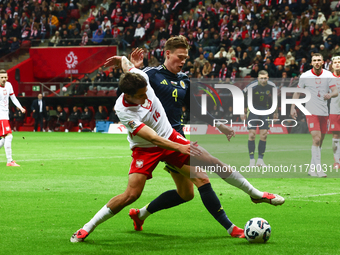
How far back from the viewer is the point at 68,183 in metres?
9.43

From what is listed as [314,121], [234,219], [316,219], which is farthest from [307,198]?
[314,121]

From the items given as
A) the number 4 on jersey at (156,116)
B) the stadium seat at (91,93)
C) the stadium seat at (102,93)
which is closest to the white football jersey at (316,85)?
the number 4 on jersey at (156,116)

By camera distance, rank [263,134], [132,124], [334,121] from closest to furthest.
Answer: [132,124]
[334,121]
[263,134]

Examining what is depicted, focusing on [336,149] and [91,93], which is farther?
[91,93]

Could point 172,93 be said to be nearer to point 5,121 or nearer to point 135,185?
point 135,185

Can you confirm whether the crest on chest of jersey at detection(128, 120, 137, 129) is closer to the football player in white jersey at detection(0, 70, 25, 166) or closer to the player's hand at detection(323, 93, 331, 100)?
the player's hand at detection(323, 93, 331, 100)

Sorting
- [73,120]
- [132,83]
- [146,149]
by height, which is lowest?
[73,120]

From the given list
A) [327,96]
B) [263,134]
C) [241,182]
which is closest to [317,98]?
[327,96]

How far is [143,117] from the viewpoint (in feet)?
16.5

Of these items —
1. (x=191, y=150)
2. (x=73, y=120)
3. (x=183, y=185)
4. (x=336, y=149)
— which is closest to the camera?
(x=191, y=150)

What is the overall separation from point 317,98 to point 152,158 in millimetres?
6486

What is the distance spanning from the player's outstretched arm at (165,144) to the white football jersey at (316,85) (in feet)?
21.1

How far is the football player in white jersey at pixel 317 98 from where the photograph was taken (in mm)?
10469

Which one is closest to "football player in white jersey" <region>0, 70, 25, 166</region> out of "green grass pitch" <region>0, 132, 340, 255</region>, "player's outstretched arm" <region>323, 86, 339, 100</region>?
"green grass pitch" <region>0, 132, 340, 255</region>
